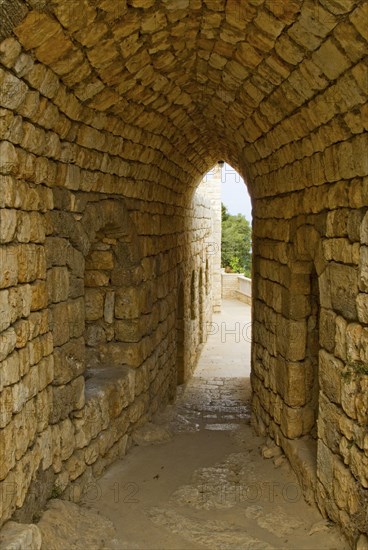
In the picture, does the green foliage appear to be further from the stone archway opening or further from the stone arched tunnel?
the stone archway opening

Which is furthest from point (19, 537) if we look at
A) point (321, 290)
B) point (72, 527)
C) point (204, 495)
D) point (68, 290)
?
point (321, 290)

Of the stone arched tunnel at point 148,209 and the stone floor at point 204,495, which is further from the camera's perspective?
the stone floor at point 204,495

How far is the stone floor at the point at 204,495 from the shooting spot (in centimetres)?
429

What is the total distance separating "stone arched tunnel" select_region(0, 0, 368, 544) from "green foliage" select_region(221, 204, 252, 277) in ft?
81.5

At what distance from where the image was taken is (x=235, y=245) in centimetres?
3259

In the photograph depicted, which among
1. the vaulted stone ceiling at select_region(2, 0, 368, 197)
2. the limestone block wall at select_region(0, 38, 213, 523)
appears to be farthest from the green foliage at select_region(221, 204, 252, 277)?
the vaulted stone ceiling at select_region(2, 0, 368, 197)

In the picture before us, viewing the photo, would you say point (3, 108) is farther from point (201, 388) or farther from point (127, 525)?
point (201, 388)

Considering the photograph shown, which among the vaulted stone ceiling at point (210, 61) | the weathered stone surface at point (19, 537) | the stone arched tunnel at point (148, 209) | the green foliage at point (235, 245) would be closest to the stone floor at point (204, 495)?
the stone arched tunnel at point (148, 209)

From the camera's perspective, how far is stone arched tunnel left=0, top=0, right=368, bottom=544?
3.34 metres

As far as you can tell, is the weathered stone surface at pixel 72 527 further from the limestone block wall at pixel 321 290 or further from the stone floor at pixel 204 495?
the limestone block wall at pixel 321 290

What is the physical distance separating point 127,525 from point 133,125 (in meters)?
3.47

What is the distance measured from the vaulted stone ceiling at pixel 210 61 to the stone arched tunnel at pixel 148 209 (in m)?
0.02

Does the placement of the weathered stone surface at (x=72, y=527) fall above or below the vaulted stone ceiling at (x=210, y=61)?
below

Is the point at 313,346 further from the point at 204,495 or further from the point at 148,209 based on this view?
the point at 148,209
